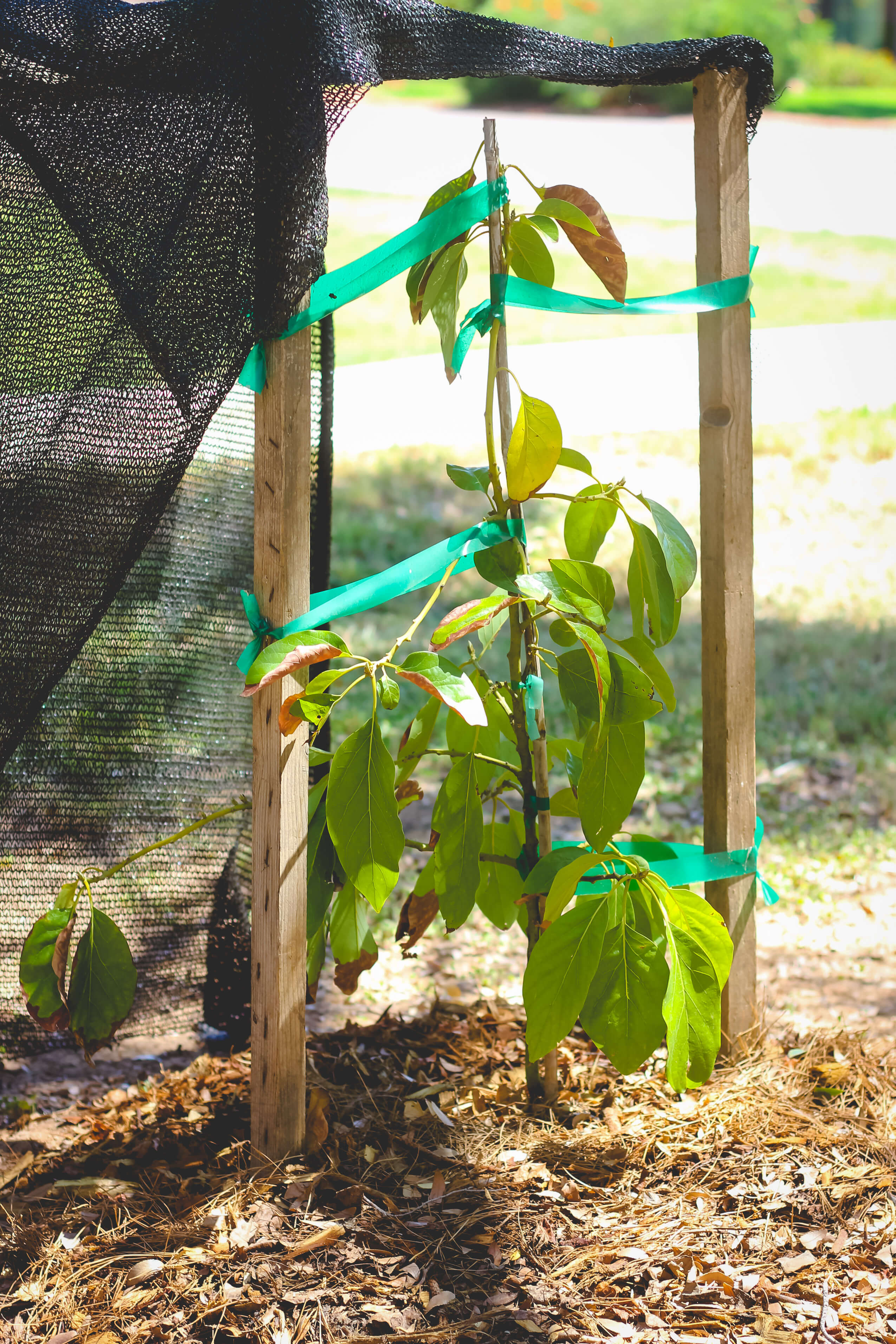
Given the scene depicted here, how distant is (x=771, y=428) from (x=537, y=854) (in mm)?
5915

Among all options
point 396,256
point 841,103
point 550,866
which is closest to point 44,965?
point 550,866

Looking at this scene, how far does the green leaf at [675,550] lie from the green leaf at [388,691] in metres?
0.49

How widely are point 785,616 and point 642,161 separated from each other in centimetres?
964

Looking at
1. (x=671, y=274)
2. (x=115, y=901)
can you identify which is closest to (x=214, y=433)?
(x=115, y=901)

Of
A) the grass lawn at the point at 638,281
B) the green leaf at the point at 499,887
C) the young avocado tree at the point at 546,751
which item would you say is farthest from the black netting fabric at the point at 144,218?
the grass lawn at the point at 638,281

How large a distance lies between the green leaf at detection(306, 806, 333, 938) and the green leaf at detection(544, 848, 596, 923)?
0.39 metres

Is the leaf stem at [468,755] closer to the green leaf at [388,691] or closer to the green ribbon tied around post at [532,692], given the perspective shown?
the green ribbon tied around post at [532,692]

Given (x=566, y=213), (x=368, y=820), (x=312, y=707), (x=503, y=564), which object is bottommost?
A: (x=368, y=820)

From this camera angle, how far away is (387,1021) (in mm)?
2453

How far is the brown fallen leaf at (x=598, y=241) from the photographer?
1.85 meters

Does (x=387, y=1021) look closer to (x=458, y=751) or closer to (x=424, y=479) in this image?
(x=458, y=751)

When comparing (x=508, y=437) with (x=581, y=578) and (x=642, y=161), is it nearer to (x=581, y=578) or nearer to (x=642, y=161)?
(x=581, y=578)

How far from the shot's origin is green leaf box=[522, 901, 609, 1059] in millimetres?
1753

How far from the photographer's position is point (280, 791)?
181cm
